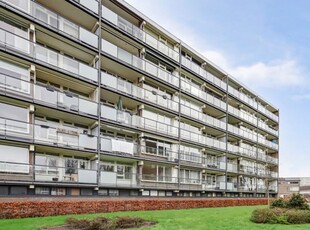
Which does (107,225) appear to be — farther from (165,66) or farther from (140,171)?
(165,66)

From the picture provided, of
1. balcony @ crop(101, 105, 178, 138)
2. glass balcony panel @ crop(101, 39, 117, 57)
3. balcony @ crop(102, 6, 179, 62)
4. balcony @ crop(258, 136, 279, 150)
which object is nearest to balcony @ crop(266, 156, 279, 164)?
balcony @ crop(258, 136, 279, 150)

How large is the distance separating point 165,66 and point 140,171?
1246 cm

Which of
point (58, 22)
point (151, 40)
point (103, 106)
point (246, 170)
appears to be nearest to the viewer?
point (58, 22)

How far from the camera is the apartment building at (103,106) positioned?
70.2 feet

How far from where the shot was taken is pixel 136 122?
30172mm

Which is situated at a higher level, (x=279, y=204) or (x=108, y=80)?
(x=108, y=80)

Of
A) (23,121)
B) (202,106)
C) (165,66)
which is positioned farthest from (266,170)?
(23,121)

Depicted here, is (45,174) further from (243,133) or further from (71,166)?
(243,133)

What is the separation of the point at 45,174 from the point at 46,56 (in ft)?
27.3

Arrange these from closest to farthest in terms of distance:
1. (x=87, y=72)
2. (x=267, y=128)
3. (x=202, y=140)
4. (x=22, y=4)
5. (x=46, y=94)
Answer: (x=22, y=4) < (x=46, y=94) < (x=87, y=72) < (x=202, y=140) < (x=267, y=128)

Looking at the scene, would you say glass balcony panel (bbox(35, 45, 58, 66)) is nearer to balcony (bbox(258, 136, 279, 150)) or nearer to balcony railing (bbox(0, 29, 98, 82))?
balcony railing (bbox(0, 29, 98, 82))

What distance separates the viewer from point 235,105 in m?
52.1

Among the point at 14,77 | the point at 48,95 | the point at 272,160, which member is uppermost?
the point at 14,77

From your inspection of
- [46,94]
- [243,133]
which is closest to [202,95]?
[243,133]
